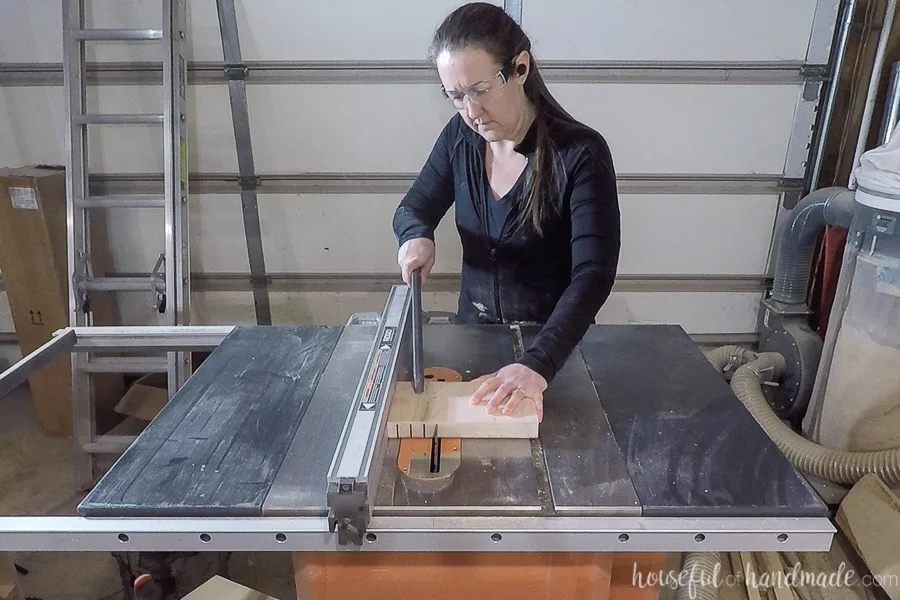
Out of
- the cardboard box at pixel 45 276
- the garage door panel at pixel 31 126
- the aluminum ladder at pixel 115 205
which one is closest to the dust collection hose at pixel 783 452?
the aluminum ladder at pixel 115 205

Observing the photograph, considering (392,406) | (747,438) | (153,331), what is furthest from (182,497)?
(747,438)

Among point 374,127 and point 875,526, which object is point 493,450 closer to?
point 875,526

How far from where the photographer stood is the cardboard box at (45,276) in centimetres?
242

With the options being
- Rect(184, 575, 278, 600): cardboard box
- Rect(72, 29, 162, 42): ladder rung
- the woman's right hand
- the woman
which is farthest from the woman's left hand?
Rect(72, 29, 162, 42): ladder rung

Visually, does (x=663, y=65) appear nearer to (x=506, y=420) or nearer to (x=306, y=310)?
(x=306, y=310)

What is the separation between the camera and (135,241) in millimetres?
2729

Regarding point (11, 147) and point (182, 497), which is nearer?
point (182, 497)

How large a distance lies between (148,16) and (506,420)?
2.15m

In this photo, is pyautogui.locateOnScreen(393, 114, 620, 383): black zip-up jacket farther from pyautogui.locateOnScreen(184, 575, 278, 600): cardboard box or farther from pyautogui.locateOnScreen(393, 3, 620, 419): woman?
pyautogui.locateOnScreen(184, 575, 278, 600): cardboard box

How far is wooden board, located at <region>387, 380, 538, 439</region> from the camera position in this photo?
1.07m

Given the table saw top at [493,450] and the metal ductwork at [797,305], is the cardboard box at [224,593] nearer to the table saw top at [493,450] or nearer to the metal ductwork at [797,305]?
the table saw top at [493,450]

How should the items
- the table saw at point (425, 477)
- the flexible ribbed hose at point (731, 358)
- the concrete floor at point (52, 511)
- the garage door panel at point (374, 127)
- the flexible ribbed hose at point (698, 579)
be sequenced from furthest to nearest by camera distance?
the flexible ribbed hose at point (731, 358), the garage door panel at point (374, 127), the concrete floor at point (52, 511), the flexible ribbed hose at point (698, 579), the table saw at point (425, 477)

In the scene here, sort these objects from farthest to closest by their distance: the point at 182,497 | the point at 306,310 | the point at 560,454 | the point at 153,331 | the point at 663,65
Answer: the point at 306,310 → the point at 663,65 → the point at 153,331 → the point at 560,454 → the point at 182,497

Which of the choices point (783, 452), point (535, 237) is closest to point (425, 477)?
point (535, 237)
